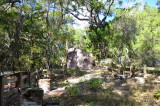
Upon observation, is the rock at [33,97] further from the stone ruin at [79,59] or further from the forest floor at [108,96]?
the stone ruin at [79,59]

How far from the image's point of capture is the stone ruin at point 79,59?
23.2 metres

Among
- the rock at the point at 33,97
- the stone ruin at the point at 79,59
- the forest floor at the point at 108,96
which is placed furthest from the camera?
the stone ruin at the point at 79,59

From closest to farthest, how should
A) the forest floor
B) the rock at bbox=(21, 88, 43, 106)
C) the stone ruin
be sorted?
the rock at bbox=(21, 88, 43, 106)
the forest floor
the stone ruin

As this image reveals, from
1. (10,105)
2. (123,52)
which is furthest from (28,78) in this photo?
(123,52)

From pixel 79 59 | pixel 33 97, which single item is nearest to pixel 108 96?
pixel 33 97

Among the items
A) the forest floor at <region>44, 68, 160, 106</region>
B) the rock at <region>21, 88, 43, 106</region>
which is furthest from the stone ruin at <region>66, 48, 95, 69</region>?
the rock at <region>21, 88, 43, 106</region>

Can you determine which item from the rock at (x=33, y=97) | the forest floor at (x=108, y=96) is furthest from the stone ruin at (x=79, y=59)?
the rock at (x=33, y=97)

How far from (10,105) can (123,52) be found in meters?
10.6

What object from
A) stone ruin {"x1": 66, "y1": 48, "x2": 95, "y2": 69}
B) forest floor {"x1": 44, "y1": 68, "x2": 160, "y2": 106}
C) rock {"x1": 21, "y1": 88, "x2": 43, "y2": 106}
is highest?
stone ruin {"x1": 66, "y1": 48, "x2": 95, "y2": 69}

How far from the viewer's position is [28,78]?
27.8 ft

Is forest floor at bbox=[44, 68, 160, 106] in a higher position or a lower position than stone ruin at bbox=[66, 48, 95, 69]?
lower

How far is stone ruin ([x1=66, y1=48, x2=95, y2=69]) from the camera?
23.2 meters

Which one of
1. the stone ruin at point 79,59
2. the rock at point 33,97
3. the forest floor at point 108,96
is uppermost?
the stone ruin at point 79,59

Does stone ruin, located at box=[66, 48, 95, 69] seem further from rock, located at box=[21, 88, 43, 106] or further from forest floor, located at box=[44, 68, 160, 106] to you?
rock, located at box=[21, 88, 43, 106]
